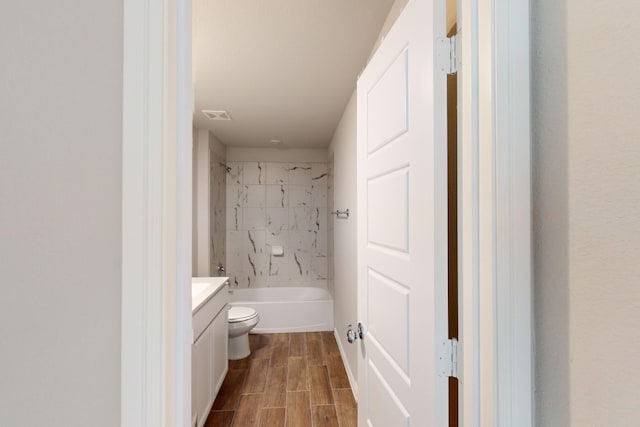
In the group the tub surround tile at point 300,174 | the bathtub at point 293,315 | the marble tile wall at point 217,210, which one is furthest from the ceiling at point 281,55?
the bathtub at point 293,315

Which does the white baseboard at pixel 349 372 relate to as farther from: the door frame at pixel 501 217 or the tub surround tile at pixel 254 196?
the tub surround tile at pixel 254 196

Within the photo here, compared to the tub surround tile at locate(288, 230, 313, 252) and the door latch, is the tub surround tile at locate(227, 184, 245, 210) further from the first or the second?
the door latch

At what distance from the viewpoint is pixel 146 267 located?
0.49 m

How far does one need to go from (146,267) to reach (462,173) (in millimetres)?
687

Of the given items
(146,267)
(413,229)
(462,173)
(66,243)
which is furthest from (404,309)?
(66,243)

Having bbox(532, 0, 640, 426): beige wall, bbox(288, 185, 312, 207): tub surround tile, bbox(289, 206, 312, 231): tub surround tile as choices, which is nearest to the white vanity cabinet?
bbox(532, 0, 640, 426): beige wall

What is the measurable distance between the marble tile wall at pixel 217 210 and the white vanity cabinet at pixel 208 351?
4.03ft

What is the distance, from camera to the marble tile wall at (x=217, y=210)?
144 inches

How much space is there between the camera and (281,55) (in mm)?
1958

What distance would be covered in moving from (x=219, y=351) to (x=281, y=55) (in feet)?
7.33

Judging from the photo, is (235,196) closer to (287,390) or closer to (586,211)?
(287,390)

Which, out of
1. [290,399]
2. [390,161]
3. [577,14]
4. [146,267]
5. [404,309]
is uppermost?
[577,14]

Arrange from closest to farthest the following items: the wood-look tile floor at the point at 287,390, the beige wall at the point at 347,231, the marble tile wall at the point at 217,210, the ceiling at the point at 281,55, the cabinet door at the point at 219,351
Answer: the ceiling at the point at 281,55 → the wood-look tile floor at the point at 287,390 → the cabinet door at the point at 219,351 → the beige wall at the point at 347,231 → the marble tile wall at the point at 217,210

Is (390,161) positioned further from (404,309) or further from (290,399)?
(290,399)
